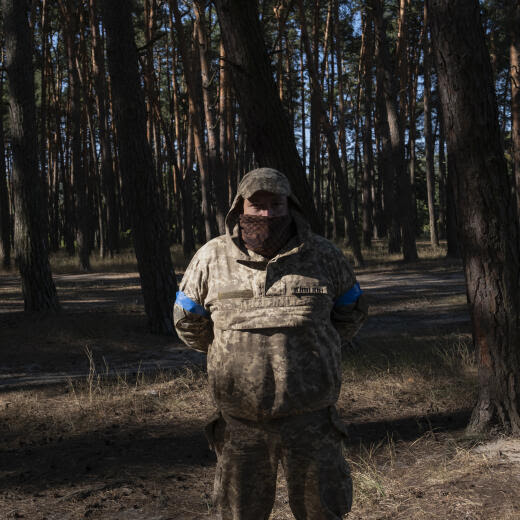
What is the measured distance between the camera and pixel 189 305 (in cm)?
245

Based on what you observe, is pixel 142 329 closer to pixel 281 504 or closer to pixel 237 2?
pixel 237 2

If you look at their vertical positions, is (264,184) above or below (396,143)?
below

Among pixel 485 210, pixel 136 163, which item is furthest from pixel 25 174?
pixel 485 210

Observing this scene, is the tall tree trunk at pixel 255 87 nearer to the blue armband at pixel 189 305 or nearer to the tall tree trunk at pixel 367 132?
the blue armband at pixel 189 305

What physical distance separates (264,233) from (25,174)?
982 cm

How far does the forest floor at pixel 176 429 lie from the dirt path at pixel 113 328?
0.16 ft

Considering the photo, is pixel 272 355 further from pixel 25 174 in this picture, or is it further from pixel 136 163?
pixel 25 174

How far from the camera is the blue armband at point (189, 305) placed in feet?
8.03

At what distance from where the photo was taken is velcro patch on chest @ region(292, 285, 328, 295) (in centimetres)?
235

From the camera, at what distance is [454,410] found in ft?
17.2

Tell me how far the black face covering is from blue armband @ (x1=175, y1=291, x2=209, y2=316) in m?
0.35

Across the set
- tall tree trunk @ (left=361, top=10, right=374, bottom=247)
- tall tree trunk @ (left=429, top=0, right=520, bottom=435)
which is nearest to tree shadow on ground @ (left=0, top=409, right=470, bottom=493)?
tall tree trunk @ (left=429, top=0, right=520, bottom=435)

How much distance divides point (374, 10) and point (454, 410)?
1603 cm

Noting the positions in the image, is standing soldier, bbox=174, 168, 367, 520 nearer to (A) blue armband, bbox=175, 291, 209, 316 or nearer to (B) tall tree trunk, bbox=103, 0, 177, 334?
(A) blue armband, bbox=175, 291, 209, 316
